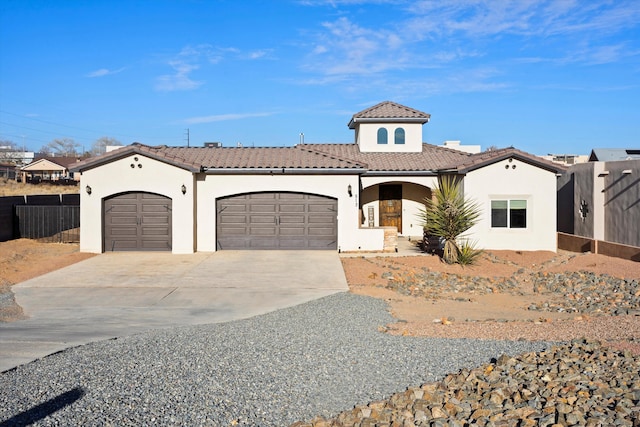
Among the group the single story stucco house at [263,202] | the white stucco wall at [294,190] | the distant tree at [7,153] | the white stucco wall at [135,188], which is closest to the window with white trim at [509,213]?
the single story stucco house at [263,202]

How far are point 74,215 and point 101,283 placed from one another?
11.3 meters

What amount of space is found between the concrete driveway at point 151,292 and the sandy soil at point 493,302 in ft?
4.28

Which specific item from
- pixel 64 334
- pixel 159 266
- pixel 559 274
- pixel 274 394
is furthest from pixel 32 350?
pixel 559 274

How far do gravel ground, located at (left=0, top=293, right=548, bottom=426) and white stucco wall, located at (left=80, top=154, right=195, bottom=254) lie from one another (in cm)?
1126

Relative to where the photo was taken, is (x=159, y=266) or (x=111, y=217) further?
(x=111, y=217)

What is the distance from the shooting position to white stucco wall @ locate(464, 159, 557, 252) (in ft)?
72.2

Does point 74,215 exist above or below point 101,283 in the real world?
above

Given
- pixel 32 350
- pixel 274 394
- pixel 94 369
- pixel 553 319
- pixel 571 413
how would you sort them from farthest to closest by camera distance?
pixel 553 319 → pixel 32 350 → pixel 94 369 → pixel 274 394 → pixel 571 413

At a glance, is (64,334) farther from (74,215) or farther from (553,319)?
(74,215)

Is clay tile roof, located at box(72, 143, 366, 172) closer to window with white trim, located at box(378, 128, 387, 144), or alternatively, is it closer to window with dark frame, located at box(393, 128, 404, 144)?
window with white trim, located at box(378, 128, 387, 144)

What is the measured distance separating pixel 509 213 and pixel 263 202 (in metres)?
9.16

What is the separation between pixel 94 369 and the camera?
24.9ft

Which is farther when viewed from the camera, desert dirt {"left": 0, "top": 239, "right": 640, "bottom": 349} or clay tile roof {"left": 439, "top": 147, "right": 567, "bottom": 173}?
clay tile roof {"left": 439, "top": 147, "right": 567, "bottom": 173}

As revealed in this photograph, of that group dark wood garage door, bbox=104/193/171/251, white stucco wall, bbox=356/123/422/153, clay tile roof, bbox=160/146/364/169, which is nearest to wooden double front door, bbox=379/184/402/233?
white stucco wall, bbox=356/123/422/153
